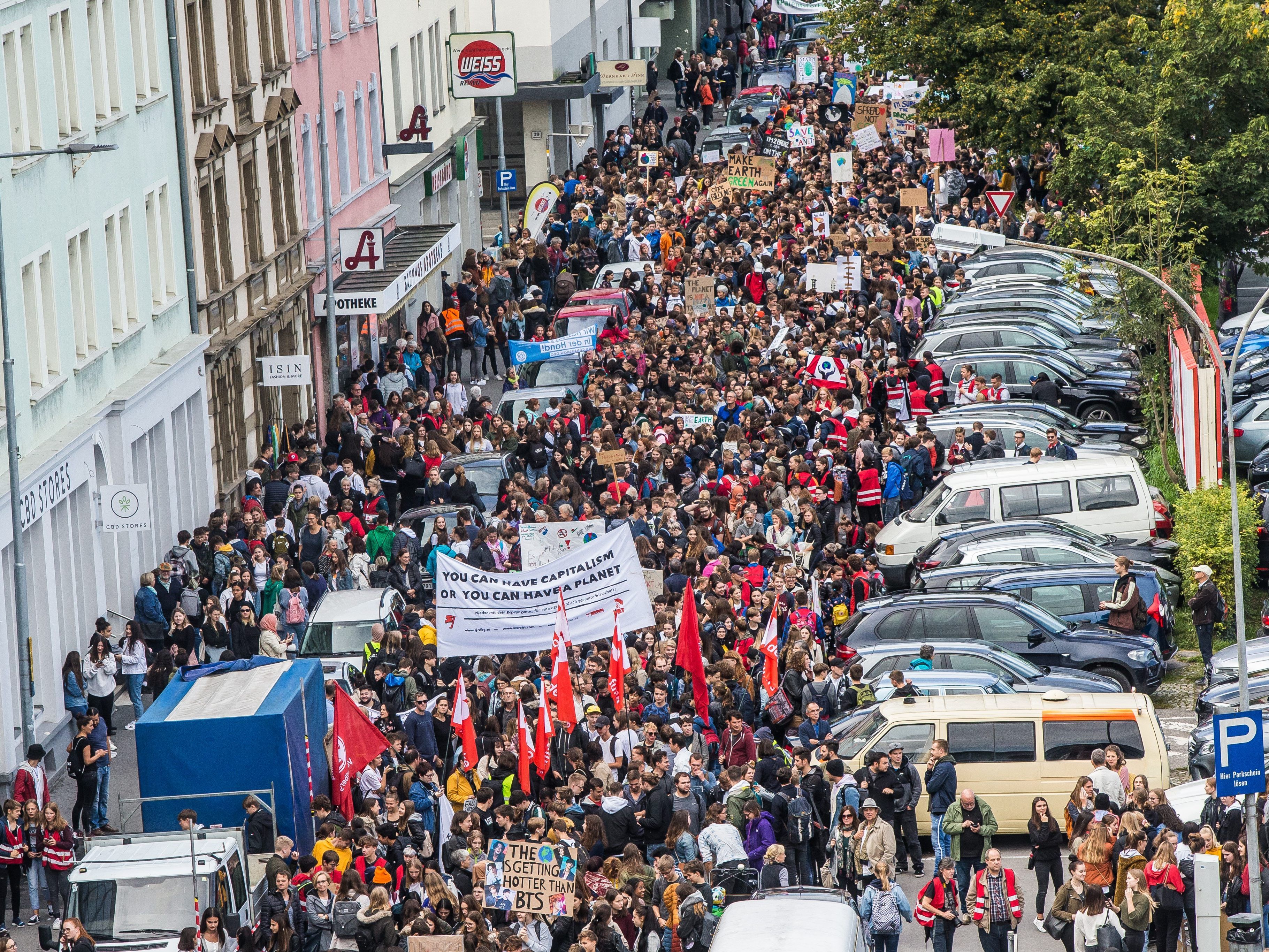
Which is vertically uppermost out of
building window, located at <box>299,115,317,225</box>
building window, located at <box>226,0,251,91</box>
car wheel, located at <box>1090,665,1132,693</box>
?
building window, located at <box>226,0,251,91</box>

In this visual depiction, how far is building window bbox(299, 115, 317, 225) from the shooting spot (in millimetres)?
42938

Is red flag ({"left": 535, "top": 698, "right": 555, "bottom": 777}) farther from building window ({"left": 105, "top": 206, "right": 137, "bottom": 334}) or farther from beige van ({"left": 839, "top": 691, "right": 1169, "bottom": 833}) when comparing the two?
building window ({"left": 105, "top": 206, "right": 137, "bottom": 334})

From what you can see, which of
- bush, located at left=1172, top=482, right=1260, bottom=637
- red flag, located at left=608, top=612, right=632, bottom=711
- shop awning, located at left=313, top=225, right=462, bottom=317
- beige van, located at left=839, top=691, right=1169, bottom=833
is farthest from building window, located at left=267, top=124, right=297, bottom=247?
beige van, located at left=839, top=691, right=1169, bottom=833

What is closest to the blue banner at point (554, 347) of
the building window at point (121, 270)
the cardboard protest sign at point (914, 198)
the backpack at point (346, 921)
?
the building window at point (121, 270)

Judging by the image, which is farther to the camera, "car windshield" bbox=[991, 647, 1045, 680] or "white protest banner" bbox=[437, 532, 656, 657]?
"car windshield" bbox=[991, 647, 1045, 680]

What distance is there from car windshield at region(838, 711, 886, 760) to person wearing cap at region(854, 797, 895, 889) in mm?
2342

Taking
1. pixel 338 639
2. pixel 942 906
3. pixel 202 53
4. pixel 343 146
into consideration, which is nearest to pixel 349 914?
pixel 942 906

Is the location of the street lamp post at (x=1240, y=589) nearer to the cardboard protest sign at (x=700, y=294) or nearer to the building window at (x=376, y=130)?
the cardboard protest sign at (x=700, y=294)

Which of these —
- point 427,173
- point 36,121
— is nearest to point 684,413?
point 36,121

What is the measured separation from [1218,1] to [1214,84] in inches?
58.1

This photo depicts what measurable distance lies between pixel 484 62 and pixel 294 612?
2946 cm

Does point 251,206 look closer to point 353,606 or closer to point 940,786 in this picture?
point 353,606

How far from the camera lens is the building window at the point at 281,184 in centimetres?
4034

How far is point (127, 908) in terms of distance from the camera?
59.6 ft
